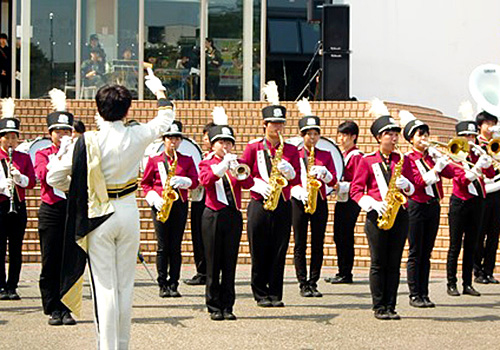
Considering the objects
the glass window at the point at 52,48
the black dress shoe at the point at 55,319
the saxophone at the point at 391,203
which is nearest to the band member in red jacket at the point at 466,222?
the saxophone at the point at 391,203

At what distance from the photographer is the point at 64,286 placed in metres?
8.00

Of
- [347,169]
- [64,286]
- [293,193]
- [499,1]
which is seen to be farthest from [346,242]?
[499,1]

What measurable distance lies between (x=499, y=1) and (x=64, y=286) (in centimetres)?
1441

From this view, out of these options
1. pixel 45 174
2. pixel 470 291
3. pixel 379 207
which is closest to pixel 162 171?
pixel 45 174

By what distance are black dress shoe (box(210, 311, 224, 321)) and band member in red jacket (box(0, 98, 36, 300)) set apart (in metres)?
2.49

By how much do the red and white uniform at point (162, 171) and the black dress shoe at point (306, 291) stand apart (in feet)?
5.45

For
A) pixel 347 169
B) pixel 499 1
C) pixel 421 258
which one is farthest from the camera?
pixel 499 1

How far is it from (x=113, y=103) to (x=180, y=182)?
397 centimetres

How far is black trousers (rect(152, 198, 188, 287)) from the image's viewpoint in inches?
467

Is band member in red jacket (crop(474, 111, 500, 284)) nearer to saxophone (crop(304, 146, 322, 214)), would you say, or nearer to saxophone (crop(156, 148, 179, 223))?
saxophone (crop(304, 146, 322, 214))

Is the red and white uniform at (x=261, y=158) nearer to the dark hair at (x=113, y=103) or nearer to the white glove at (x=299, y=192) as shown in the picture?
the white glove at (x=299, y=192)

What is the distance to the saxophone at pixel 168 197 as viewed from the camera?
11633 mm

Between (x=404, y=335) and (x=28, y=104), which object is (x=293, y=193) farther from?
(x=28, y=104)

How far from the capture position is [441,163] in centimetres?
1084
